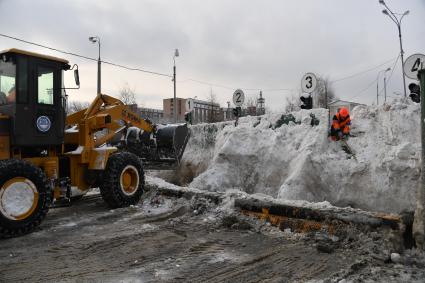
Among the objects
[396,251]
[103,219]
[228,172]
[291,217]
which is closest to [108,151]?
[103,219]

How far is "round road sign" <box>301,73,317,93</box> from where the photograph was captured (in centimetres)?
1056

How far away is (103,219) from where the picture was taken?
295 inches

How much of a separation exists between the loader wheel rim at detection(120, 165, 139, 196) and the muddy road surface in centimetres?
104

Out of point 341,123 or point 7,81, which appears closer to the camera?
point 7,81

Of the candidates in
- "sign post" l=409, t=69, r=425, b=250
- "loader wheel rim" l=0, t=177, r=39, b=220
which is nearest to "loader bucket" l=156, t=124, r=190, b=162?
"loader wheel rim" l=0, t=177, r=39, b=220

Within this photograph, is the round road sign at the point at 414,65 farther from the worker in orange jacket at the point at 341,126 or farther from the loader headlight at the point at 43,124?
the loader headlight at the point at 43,124

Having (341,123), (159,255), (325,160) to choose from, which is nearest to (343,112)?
(341,123)

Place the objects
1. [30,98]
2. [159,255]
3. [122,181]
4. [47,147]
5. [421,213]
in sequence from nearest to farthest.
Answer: [421,213] → [159,255] → [30,98] → [47,147] → [122,181]

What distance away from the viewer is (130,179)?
343 inches

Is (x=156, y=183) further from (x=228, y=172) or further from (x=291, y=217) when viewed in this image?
(x=291, y=217)

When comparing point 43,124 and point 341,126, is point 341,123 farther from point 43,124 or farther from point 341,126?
point 43,124

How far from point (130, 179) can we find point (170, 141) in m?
3.74

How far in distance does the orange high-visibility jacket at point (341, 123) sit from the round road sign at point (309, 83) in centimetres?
167

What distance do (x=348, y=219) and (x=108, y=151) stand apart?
4858 mm
